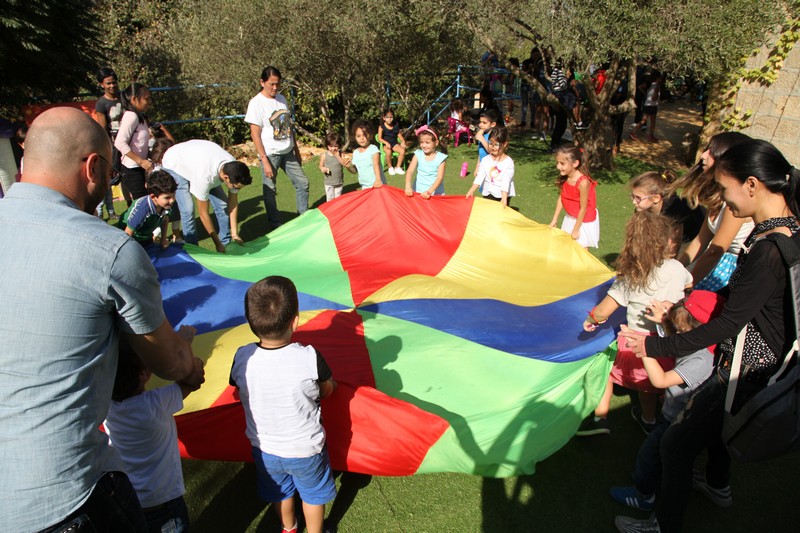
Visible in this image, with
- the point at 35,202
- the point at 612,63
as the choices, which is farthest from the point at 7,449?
the point at 612,63

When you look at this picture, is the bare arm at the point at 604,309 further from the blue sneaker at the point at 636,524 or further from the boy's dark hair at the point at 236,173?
the boy's dark hair at the point at 236,173

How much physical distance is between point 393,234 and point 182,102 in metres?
7.60

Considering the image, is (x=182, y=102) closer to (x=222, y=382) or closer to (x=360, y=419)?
(x=222, y=382)

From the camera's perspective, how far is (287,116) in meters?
5.93

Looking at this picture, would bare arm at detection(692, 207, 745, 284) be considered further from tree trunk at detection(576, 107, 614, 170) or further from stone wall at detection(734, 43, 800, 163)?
tree trunk at detection(576, 107, 614, 170)

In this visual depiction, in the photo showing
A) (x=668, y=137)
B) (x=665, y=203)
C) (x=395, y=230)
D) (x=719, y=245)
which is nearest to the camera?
(x=719, y=245)

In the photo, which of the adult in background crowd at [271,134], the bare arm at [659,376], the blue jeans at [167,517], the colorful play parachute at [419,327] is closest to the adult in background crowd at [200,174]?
the colorful play parachute at [419,327]

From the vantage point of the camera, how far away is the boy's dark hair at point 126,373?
74.3 inches

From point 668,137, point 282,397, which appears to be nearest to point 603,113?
point 668,137

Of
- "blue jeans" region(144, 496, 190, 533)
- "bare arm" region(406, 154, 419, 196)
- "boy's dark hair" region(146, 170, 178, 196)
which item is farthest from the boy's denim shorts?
"bare arm" region(406, 154, 419, 196)

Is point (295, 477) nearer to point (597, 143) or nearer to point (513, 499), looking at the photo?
point (513, 499)

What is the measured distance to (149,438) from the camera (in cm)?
204

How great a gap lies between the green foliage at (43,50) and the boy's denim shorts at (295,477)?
881cm

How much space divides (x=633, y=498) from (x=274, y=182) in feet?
15.6
